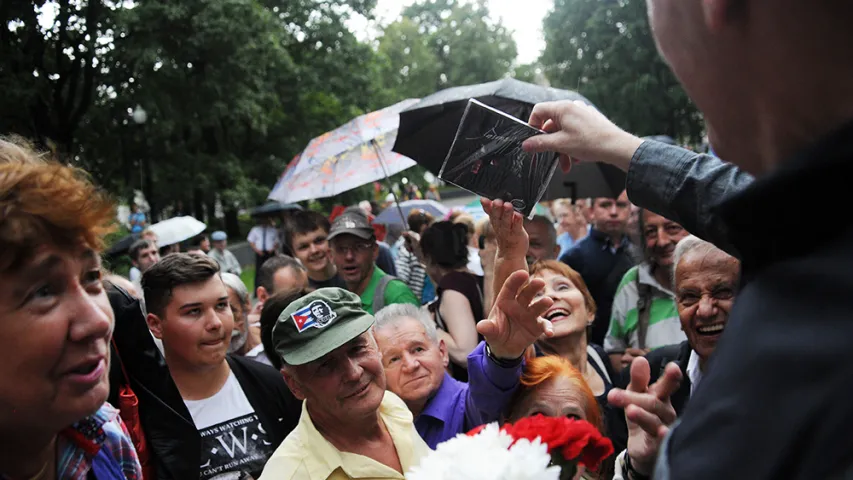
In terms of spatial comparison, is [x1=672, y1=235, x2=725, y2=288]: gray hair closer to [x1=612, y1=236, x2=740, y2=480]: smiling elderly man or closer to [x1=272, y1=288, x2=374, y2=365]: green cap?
[x1=612, y1=236, x2=740, y2=480]: smiling elderly man

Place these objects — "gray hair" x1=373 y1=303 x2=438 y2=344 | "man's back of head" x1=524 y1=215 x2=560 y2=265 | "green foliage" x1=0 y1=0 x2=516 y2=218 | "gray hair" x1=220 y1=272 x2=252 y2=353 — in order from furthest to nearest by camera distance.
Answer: "green foliage" x1=0 y1=0 x2=516 y2=218
"man's back of head" x1=524 y1=215 x2=560 y2=265
"gray hair" x1=220 y1=272 x2=252 y2=353
"gray hair" x1=373 y1=303 x2=438 y2=344

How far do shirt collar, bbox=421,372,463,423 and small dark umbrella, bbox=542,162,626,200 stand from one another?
258 centimetres

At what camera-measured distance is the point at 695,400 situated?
0.67 metres

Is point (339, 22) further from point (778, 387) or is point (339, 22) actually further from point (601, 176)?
point (778, 387)

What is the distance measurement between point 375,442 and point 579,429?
132cm

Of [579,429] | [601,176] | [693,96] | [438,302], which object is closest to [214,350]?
[438,302]

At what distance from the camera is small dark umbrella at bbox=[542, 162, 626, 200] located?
5.18 m

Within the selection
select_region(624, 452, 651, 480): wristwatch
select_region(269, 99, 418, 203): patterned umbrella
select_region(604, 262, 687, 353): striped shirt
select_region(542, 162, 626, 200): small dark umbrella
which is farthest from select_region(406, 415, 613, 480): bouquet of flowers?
select_region(269, 99, 418, 203): patterned umbrella

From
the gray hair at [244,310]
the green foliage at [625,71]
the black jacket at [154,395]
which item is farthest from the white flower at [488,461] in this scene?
the green foliage at [625,71]

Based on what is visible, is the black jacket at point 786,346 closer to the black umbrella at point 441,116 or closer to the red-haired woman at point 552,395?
the red-haired woman at point 552,395

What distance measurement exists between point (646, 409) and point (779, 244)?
3.20ft

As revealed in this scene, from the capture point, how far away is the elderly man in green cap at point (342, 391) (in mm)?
2203

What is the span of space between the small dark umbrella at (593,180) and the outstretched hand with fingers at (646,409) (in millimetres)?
3669

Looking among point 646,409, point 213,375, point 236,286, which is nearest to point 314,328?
point 213,375
